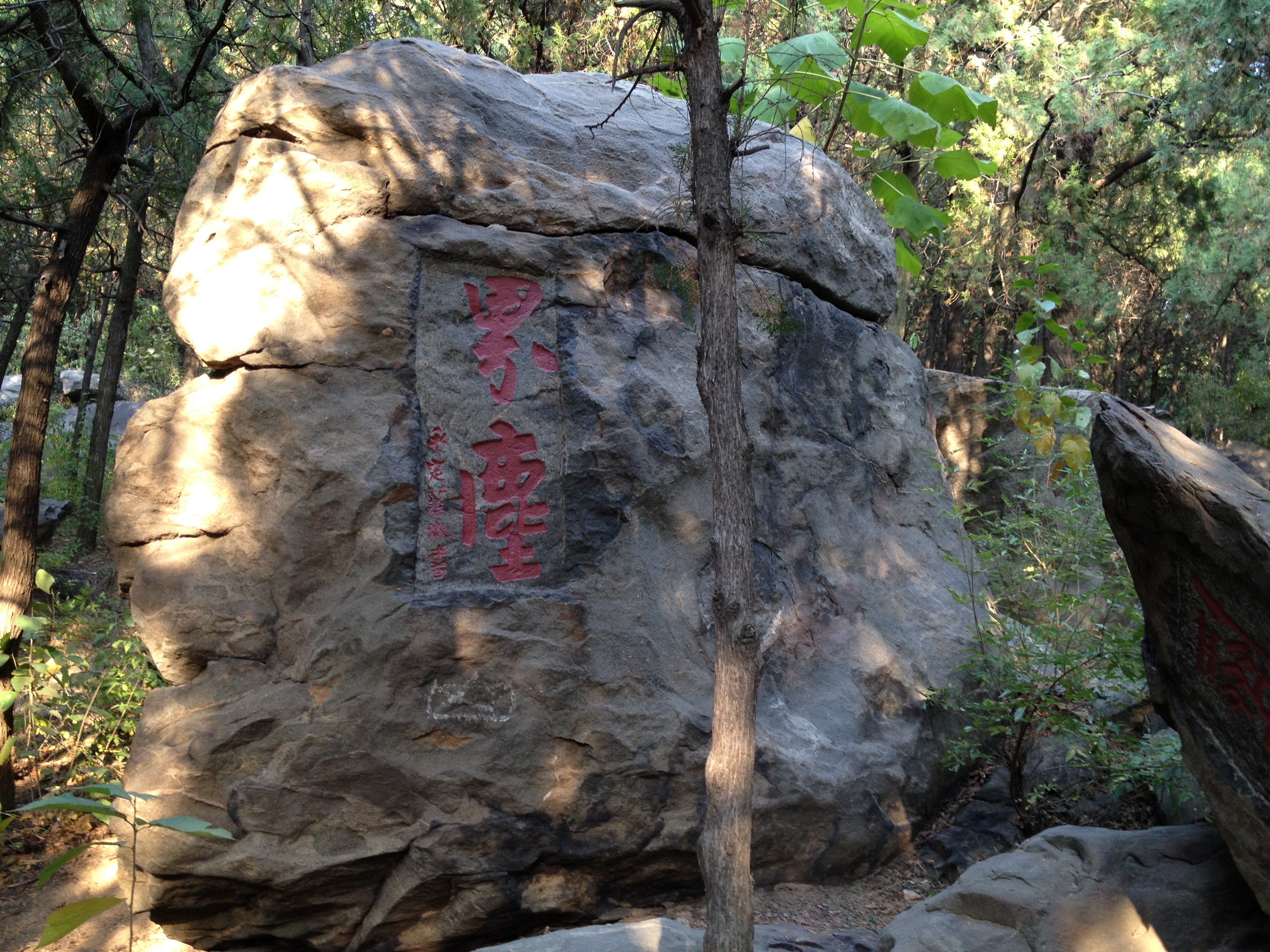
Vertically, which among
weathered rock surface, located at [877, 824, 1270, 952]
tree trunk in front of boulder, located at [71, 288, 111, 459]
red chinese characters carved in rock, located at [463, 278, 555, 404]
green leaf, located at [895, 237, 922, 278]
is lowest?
weathered rock surface, located at [877, 824, 1270, 952]

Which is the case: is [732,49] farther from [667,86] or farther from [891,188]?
[667,86]

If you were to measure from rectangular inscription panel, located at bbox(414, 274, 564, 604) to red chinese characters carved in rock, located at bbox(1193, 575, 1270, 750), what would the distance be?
8.35 feet

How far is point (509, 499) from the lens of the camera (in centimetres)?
447

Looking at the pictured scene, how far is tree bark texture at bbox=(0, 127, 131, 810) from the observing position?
491 cm

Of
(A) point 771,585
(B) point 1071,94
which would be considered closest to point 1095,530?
(A) point 771,585

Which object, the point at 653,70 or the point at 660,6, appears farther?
the point at 653,70

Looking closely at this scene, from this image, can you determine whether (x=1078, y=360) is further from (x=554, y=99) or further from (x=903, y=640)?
(x=554, y=99)

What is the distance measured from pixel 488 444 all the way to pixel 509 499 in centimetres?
27

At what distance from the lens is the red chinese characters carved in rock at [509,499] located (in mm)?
4387

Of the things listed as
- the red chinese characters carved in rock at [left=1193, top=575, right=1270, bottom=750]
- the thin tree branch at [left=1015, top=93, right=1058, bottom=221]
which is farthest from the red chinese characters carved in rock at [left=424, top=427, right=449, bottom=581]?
the thin tree branch at [left=1015, top=93, right=1058, bottom=221]

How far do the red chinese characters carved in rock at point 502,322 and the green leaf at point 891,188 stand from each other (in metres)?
1.68

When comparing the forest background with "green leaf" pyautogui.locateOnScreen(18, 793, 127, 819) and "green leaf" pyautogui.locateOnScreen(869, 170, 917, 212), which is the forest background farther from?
"green leaf" pyautogui.locateOnScreen(18, 793, 127, 819)

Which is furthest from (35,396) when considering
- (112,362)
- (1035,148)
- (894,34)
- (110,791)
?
(1035,148)

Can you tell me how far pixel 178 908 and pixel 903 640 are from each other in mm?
3684
